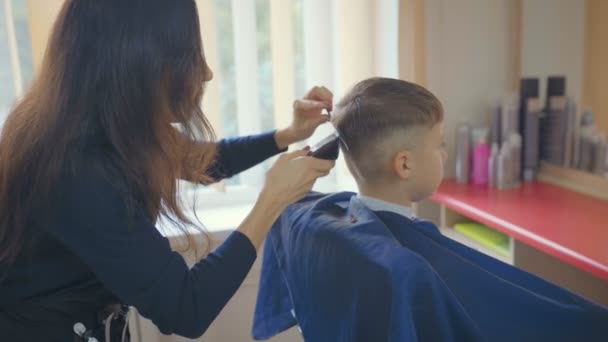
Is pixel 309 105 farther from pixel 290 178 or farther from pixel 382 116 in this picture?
pixel 290 178

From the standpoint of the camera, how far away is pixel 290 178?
1065 millimetres

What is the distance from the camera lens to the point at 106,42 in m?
0.97

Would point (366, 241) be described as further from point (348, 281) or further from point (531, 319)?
point (531, 319)

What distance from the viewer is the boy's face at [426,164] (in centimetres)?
120

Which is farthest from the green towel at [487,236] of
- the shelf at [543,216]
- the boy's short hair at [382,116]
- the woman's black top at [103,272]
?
the woman's black top at [103,272]

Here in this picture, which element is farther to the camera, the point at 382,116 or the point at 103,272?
the point at 382,116

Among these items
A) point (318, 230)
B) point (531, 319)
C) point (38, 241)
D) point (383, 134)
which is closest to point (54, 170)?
point (38, 241)

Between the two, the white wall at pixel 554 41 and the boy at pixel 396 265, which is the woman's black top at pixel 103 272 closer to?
the boy at pixel 396 265

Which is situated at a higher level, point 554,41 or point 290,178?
point 554,41

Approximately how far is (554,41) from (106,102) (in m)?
1.50

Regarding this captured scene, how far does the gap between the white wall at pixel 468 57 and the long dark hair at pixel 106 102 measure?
3.84 feet

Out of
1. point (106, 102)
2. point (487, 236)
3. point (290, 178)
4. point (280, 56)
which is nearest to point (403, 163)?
point (290, 178)

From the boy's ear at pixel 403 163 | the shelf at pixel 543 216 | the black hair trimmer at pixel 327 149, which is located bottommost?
the shelf at pixel 543 216

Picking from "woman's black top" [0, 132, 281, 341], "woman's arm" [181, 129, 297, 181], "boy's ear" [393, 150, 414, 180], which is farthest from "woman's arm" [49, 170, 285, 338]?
"woman's arm" [181, 129, 297, 181]
